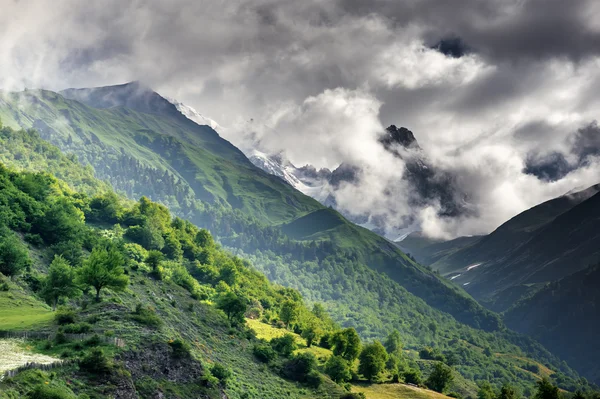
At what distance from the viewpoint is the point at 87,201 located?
182 m

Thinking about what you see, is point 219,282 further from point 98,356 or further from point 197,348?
point 98,356

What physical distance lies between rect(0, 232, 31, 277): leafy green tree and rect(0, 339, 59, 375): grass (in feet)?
146

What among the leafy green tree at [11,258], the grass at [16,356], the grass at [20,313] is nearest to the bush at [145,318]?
the grass at [20,313]

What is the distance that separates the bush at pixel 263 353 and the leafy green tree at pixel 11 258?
170ft

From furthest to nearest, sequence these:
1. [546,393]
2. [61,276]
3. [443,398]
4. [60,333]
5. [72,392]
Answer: [443,398]
[546,393]
[61,276]
[60,333]
[72,392]

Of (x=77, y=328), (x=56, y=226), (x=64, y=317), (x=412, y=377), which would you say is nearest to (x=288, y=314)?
(x=412, y=377)

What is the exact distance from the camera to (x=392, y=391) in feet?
472

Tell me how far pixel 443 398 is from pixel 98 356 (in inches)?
4835

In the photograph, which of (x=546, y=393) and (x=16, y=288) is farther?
(x=546, y=393)

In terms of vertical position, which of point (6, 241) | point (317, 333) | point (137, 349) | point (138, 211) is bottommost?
point (317, 333)

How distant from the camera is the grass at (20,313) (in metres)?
54.8

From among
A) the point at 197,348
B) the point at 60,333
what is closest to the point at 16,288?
the point at 197,348

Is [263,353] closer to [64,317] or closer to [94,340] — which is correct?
[64,317]

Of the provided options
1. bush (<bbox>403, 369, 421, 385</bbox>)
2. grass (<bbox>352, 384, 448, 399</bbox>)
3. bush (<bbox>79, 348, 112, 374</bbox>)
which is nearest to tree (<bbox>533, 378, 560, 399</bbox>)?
grass (<bbox>352, 384, 448, 399</bbox>)
